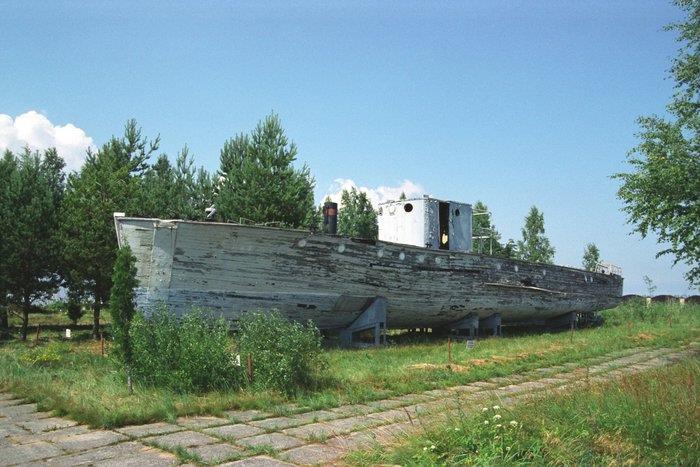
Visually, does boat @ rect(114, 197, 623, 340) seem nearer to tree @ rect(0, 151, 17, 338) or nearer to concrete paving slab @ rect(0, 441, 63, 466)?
concrete paving slab @ rect(0, 441, 63, 466)

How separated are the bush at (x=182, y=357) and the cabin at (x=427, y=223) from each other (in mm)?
10525

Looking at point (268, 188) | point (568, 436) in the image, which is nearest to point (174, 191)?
point (268, 188)

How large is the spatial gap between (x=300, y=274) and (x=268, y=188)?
520 inches

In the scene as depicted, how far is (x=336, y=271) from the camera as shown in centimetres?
1399

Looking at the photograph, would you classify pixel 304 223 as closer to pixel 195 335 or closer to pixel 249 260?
pixel 249 260

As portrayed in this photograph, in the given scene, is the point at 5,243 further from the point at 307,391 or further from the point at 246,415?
the point at 246,415

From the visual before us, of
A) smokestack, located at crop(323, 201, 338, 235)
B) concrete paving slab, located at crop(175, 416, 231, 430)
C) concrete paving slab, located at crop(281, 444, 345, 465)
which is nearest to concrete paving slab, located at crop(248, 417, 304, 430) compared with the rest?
concrete paving slab, located at crop(175, 416, 231, 430)

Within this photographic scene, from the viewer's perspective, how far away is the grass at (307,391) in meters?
6.79

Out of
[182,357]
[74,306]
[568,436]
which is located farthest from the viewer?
[74,306]

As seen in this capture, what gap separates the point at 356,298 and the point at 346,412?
7690 millimetres

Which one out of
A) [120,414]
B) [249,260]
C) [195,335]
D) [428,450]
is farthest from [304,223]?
[428,450]

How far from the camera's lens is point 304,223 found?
26.3 m

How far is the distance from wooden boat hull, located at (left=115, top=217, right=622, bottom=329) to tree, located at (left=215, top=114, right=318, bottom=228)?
33.4ft

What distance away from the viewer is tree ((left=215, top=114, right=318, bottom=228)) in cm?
2581
